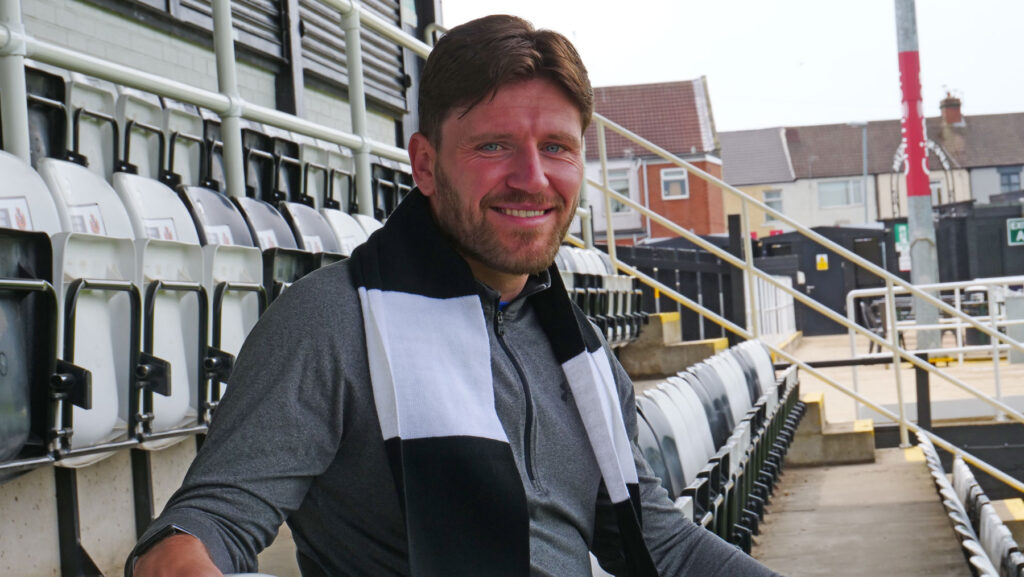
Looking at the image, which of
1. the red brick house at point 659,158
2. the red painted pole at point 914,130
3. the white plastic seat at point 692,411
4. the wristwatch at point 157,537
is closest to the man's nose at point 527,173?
the wristwatch at point 157,537

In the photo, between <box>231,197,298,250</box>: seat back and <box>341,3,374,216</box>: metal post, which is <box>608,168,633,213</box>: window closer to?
<box>341,3,374,216</box>: metal post

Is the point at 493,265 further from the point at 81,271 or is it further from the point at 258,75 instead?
the point at 258,75

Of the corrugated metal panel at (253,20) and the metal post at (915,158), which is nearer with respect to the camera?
the corrugated metal panel at (253,20)

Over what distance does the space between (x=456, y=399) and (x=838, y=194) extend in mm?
40656

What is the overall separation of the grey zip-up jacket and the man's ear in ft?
0.47

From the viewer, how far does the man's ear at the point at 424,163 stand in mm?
1440

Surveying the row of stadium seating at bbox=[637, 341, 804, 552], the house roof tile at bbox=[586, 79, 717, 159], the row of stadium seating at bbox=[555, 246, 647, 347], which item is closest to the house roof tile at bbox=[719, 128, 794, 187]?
the house roof tile at bbox=[586, 79, 717, 159]

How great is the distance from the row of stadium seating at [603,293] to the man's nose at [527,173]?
398 centimetres

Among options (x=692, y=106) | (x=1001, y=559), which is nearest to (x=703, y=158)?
(x=692, y=106)

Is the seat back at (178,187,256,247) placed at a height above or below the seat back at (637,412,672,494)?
above

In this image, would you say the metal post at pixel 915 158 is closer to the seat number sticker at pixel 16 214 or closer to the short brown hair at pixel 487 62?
the seat number sticker at pixel 16 214

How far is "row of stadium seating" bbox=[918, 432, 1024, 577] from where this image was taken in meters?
3.34

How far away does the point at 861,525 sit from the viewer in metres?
5.04

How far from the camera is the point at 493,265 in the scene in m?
1.41
